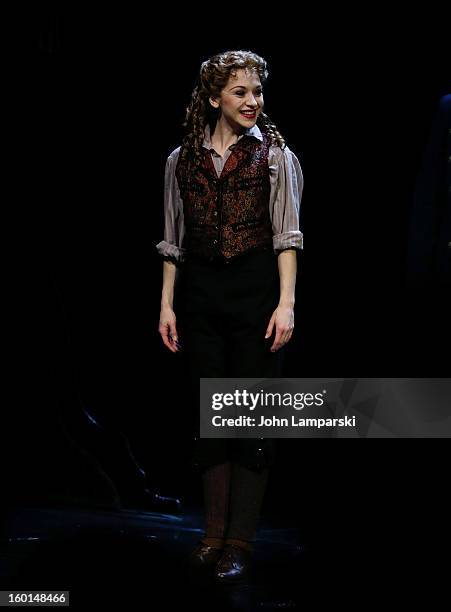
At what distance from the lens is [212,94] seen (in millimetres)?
2494

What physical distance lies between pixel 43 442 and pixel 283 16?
67.1 inches

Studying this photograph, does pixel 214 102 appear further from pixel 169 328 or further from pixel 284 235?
pixel 169 328

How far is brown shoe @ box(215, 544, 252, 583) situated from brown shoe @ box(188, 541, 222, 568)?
59 millimetres

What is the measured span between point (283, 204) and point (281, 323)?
0.32m

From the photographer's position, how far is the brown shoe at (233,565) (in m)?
2.35

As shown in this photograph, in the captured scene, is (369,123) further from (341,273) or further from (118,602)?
(118,602)

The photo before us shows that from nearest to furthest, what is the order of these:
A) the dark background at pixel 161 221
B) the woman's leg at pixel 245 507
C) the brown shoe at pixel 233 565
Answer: the brown shoe at pixel 233 565 → the woman's leg at pixel 245 507 → the dark background at pixel 161 221

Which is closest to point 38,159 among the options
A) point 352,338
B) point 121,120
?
point 121,120

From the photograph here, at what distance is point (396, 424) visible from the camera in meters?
2.90

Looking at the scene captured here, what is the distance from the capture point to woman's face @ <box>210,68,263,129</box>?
2.43 meters

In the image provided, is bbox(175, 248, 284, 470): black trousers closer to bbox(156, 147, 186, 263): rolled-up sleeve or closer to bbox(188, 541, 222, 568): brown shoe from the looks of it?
bbox(156, 147, 186, 263): rolled-up sleeve

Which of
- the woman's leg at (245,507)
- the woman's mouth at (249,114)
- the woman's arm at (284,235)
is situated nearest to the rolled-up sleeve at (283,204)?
the woman's arm at (284,235)

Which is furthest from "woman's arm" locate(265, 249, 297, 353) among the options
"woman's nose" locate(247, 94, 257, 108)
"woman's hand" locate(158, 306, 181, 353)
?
"woman's nose" locate(247, 94, 257, 108)

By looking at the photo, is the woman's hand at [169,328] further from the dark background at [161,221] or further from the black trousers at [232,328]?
the dark background at [161,221]
